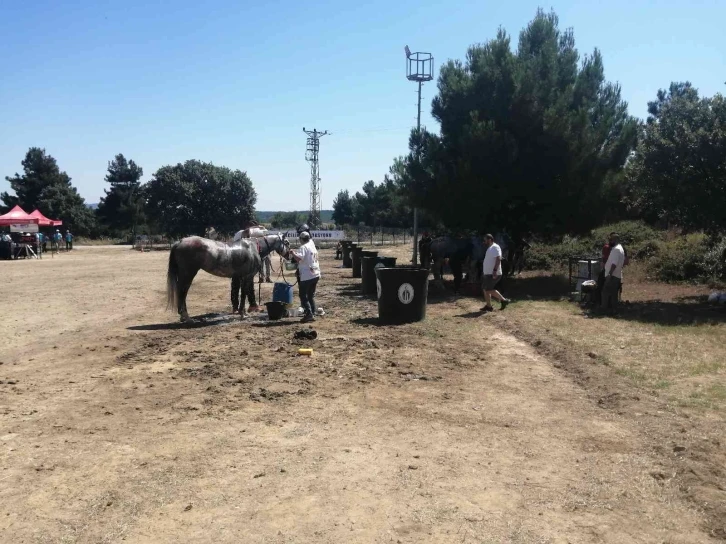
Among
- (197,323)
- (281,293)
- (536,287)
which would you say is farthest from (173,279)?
(536,287)

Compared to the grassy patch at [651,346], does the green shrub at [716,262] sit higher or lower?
higher

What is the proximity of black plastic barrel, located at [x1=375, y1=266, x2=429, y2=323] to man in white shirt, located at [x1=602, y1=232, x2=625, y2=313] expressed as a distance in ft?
13.3

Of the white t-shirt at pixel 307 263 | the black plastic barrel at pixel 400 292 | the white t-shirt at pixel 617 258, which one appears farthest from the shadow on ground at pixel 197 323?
the white t-shirt at pixel 617 258

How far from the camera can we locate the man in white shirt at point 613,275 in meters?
13.2

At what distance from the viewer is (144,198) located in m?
62.5

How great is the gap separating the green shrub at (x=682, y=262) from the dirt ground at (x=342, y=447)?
38.7 feet

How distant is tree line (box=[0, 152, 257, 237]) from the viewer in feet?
189

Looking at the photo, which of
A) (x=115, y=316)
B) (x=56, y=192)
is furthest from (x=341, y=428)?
(x=56, y=192)

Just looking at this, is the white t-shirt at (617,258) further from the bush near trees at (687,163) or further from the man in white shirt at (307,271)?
the man in white shirt at (307,271)

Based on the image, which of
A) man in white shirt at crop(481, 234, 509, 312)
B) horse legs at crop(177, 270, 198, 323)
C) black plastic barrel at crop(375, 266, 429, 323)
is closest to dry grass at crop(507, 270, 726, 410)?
man in white shirt at crop(481, 234, 509, 312)

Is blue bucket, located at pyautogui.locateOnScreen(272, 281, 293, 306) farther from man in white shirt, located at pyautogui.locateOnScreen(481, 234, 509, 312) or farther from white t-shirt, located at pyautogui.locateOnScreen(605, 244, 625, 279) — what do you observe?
white t-shirt, located at pyautogui.locateOnScreen(605, 244, 625, 279)

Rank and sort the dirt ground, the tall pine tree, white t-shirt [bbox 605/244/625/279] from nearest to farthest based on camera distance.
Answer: the dirt ground < white t-shirt [bbox 605/244/625/279] < the tall pine tree

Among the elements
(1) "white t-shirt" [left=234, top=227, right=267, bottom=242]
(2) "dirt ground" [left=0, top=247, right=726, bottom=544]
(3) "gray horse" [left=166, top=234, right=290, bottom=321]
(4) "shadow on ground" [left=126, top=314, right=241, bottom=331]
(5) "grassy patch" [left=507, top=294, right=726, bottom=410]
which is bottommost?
(2) "dirt ground" [left=0, top=247, right=726, bottom=544]

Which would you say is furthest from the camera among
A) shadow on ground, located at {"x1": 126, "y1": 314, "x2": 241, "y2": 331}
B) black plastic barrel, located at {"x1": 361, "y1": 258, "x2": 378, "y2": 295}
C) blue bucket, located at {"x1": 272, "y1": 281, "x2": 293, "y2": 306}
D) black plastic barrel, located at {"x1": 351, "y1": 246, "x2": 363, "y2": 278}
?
black plastic barrel, located at {"x1": 351, "y1": 246, "x2": 363, "y2": 278}
